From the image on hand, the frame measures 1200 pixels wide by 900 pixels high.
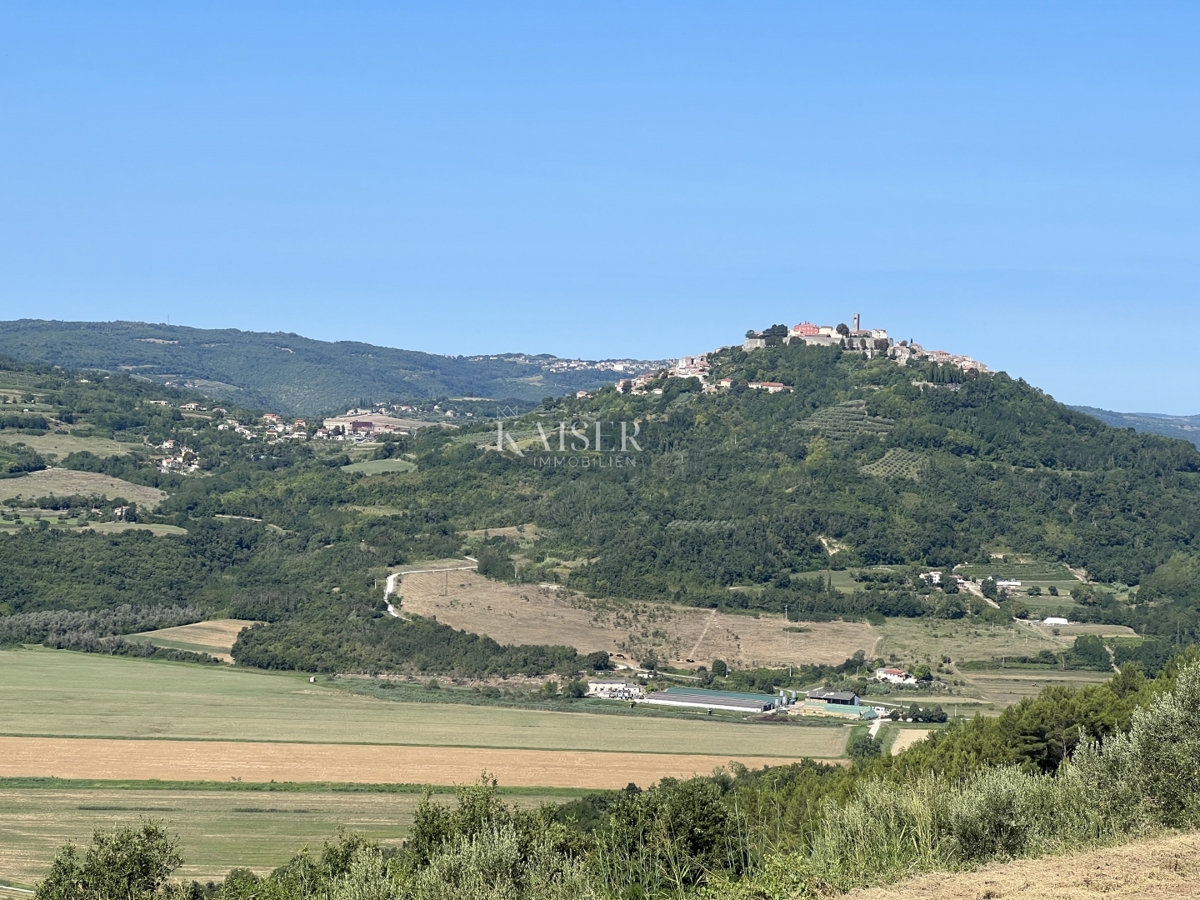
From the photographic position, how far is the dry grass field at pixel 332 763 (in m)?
43.3

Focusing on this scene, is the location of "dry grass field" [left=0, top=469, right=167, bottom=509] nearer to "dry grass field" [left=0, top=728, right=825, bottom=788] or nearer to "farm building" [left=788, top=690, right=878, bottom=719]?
→ "dry grass field" [left=0, top=728, right=825, bottom=788]

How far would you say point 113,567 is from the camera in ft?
269

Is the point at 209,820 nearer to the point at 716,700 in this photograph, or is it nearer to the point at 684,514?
the point at 716,700

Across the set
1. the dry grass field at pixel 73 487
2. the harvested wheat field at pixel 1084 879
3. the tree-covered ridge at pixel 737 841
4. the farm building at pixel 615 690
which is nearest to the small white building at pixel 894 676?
the farm building at pixel 615 690

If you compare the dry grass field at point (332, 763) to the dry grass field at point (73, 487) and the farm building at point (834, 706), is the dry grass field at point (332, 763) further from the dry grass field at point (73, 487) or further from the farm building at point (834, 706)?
the dry grass field at point (73, 487)

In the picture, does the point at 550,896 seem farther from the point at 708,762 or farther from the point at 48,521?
the point at 48,521

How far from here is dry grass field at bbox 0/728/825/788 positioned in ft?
142

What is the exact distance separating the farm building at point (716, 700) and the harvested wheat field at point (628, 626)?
649 centimetres

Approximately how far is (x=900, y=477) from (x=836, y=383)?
1966 centimetres

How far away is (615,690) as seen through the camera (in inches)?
2405

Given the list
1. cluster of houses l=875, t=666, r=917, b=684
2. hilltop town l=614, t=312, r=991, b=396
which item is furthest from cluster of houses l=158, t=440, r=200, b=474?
cluster of houses l=875, t=666, r=917, b=684

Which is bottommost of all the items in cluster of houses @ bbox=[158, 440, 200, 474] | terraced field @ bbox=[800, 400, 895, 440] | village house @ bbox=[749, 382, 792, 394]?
cluster of houses @ bbox=[158, 440, 200, 474]

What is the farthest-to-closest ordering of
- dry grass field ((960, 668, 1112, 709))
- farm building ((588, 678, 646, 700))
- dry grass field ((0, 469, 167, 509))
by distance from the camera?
1. dry grass field ((0, 469, 167, 509))
2. farm building ((588, 678, 646, 700))
3. dry grass field ((960, 668, 1112, 709))

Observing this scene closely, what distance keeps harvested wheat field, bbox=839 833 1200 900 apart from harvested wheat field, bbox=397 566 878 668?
47079 millimetres
